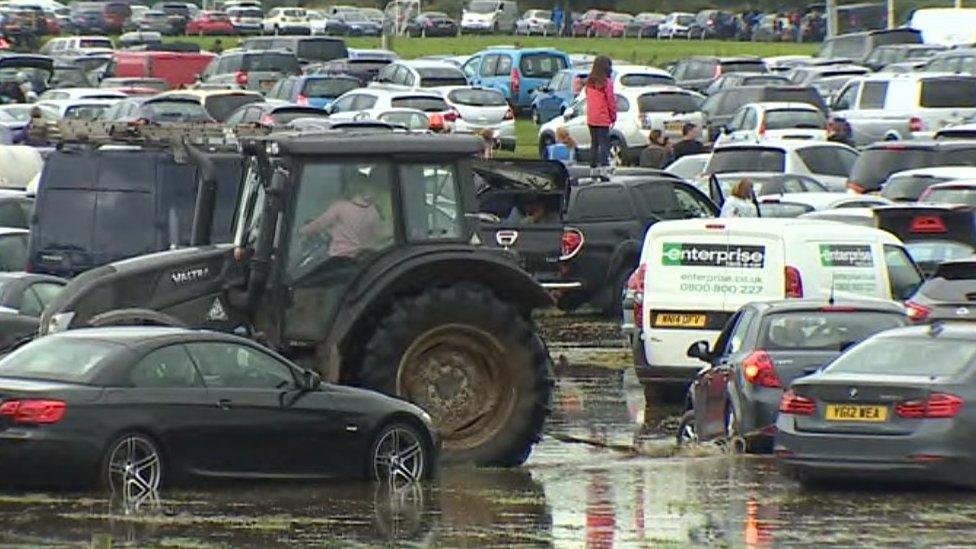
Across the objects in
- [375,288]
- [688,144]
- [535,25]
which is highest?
[375,288]

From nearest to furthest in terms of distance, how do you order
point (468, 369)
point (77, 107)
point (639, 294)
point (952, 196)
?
point (468, 369) → point (639, 294) → point (952, 196) → point (77, 107)

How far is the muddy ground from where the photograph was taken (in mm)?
14398

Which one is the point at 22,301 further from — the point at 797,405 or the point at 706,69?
the point at 706,69

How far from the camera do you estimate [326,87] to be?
168ft

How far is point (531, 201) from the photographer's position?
96.3ft

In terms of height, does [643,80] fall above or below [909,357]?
below

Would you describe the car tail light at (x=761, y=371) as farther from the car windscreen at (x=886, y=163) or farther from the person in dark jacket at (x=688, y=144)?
the person in dark jacket at (x=688, y=144)

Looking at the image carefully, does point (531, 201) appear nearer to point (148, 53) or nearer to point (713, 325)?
point (713, 325)

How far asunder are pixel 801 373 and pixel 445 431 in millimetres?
3110

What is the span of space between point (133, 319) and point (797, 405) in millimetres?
4898

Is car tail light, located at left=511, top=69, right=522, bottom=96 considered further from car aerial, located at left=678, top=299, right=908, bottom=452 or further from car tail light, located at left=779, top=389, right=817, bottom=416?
car tail light, located at left=779, top=389, right=817, bottom=416

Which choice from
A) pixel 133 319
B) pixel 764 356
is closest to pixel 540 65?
pixel 764 356

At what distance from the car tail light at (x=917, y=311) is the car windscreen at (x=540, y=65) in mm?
36900

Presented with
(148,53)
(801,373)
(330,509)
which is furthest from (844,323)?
(148,53)
